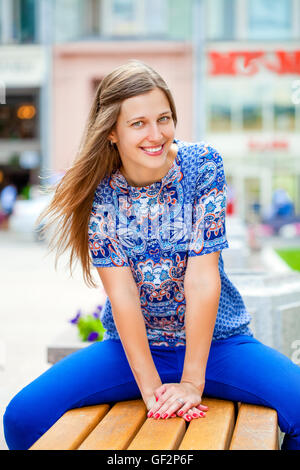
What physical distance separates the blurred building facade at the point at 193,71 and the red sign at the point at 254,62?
3 centimetres

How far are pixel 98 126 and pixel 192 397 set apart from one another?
90cm

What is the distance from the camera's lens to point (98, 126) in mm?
2389

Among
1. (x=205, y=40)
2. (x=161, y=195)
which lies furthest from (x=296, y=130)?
(x=161, y=195)

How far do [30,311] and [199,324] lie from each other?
15.5 ft

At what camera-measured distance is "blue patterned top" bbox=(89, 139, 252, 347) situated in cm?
239

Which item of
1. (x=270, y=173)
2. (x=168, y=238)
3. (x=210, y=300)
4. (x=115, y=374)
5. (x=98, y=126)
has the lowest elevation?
(x=270, y=173)

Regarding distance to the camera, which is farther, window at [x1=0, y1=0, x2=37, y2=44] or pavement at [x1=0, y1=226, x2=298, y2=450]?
window at [x1=0, y1=0, x2=37, y2=44]

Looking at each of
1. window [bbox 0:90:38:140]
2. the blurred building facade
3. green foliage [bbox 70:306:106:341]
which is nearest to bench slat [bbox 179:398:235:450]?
green foliage [bbox 70:306:106:341]

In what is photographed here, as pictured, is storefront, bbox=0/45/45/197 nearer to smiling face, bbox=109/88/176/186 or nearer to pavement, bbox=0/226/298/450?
pavement, bbox=0/226/298/450

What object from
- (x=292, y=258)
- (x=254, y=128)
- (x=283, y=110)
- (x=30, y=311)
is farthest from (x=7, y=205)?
(x=30, y=311)

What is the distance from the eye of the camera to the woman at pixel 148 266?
2.30 metres

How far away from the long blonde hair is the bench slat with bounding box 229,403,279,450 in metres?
0.74

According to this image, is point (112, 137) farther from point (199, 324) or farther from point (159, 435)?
point (159, 435)
